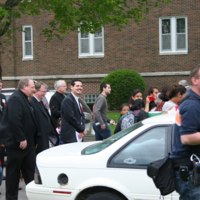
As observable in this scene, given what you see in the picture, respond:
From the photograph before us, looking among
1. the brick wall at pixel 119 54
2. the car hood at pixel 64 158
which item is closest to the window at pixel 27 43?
the brick wall at pixel 119 54

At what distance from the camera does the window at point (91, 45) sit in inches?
1139

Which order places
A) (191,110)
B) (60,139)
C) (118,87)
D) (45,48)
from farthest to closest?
(45,48), (118,87), (60,139), (191,110)

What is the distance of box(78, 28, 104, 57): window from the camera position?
2892cm

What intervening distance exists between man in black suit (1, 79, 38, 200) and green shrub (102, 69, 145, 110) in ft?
57.6

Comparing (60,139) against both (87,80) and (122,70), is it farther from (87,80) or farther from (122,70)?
(87,80)

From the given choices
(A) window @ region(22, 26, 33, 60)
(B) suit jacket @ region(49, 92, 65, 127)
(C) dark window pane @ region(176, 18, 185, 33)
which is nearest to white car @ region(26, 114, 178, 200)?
(B) suit jacket @ region(49, 92, 65, 127)

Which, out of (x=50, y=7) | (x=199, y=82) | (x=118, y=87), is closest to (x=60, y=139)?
(x=199, y=82)

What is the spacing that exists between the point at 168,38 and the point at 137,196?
22.1 meters

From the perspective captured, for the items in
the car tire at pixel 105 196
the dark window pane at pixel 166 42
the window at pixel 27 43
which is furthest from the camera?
the window at pixel 27 43

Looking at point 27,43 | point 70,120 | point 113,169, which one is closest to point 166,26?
point 27,43

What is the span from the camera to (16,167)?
26.5ft

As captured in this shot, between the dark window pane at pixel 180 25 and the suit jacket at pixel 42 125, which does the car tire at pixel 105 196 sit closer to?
the suit jacket at pixel 42 125

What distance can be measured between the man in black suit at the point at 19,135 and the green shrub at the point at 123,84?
57.6 feet

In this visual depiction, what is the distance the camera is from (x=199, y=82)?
4645 millimetres
